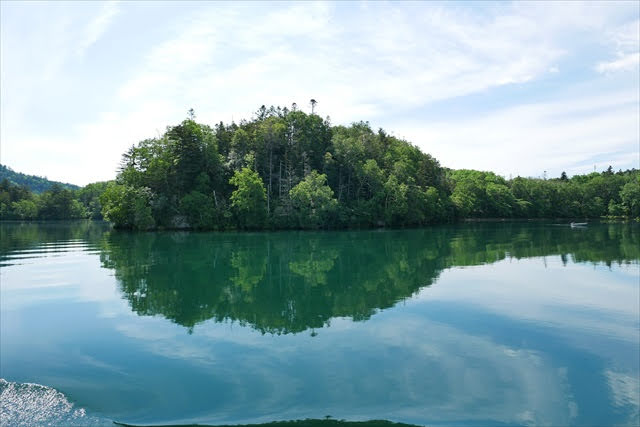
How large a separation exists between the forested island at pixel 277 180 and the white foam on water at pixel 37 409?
5395cm

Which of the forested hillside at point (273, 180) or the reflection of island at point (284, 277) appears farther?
the forested hillside at point (273, 180)

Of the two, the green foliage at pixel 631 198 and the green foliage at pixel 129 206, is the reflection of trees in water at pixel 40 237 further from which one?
the green foliage at pixel 631 198

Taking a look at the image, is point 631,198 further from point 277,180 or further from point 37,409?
point 37,409

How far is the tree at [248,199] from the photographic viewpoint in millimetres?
61656

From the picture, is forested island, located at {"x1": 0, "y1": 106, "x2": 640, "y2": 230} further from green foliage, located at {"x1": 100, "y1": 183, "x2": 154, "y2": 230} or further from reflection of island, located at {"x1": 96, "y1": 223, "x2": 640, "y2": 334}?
reflection of island, located at {"x1": 96, "y1": 223, "x2": 640, "y2": 334}

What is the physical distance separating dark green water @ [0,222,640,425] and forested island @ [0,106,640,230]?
4216 cm

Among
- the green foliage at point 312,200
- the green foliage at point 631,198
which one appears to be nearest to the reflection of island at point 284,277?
the green foliage at point 312,200

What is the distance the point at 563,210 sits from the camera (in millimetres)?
113125

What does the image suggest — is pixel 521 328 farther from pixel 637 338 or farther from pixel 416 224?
pixel 416 224

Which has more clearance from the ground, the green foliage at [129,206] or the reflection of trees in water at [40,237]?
the green foliage at [129,206]

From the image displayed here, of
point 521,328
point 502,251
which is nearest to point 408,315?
point 521,328

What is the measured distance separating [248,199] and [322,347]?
52.7 meters

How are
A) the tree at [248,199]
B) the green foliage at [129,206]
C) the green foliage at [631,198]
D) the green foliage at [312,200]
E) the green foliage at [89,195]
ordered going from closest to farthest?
the green foliage at [129,206] < the tree at [248,199] < the green foliage at [312,200] < the green foliage at [631,198] < the green foliage at [89,195]

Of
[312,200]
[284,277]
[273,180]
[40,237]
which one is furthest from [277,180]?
[284,277]
